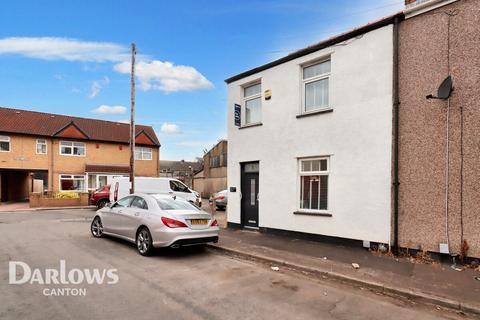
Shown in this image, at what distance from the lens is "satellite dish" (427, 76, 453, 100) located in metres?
6.88

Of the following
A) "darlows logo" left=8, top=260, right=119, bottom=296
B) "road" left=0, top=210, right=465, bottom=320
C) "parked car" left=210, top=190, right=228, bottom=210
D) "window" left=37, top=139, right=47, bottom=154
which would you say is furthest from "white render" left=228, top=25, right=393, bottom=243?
"window" left=37, top=139, right=47, bottom=154

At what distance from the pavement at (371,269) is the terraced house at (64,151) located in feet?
79.4

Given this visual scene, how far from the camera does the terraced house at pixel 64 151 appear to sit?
26.9 m

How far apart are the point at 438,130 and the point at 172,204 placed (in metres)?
6.49

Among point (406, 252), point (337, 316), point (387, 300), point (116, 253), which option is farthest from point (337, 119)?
point (116, 253)

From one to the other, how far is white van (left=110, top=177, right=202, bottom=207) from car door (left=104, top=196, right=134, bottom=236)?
8.06 metres

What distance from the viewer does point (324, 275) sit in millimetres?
6297

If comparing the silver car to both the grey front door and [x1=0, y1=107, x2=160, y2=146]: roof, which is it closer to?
the grey front door

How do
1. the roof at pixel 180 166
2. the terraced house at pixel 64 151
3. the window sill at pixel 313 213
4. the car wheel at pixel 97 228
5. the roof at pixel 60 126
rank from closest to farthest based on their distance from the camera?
the window sill at pixel 313 213 < the car wheel at pixel 97 228 < the terraced house at pixel 64 151 < the roof at pixel 60 126 < the roof at pixel 180 166

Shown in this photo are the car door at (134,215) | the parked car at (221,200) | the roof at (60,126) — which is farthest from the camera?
the roof at (60,126)

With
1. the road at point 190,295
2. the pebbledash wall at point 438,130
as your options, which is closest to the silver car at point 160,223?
the road at point 190,295

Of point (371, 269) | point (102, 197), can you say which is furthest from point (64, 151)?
point (371, 269)

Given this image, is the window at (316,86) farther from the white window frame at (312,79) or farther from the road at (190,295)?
the road at (190,295)

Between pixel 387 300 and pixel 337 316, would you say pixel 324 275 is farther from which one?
pixel 337 316
